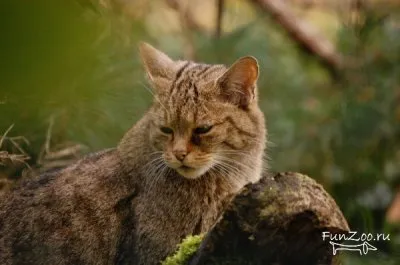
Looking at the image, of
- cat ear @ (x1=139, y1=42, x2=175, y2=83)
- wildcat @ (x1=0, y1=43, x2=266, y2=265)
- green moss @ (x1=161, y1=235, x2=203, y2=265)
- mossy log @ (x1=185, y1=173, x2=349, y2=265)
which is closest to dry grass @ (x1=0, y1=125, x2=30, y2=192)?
wildcat @ (x1=0, y1=43, x2=266, y2=265)

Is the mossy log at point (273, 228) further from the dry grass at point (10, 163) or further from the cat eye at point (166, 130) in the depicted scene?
the dry grass at point (10, 163)

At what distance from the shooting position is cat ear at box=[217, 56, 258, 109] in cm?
346

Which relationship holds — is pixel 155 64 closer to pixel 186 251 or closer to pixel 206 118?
pixel 206 118

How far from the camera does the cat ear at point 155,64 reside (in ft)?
12.2

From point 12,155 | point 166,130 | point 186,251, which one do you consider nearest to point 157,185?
point 166,130

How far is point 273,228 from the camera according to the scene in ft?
7.44

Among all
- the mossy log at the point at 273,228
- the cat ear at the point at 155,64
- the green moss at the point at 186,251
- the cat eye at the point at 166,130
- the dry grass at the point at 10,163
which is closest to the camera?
the mossy log at the point at 273,228

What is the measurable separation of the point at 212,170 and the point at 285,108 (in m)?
4.25

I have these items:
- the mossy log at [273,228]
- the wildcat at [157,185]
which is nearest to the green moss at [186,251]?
the mossy log at [273,228]

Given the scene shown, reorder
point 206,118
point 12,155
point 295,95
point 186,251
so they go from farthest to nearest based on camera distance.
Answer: point 295,95 < point 206,118 < point 12,155 < point 186,251

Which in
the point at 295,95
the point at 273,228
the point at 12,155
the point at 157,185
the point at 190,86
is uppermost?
the point at 295,95

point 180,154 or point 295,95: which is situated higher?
point 295,95

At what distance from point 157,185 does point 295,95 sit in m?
4.82

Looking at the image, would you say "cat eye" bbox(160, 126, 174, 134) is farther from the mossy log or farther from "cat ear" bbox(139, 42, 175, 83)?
the mossy log
